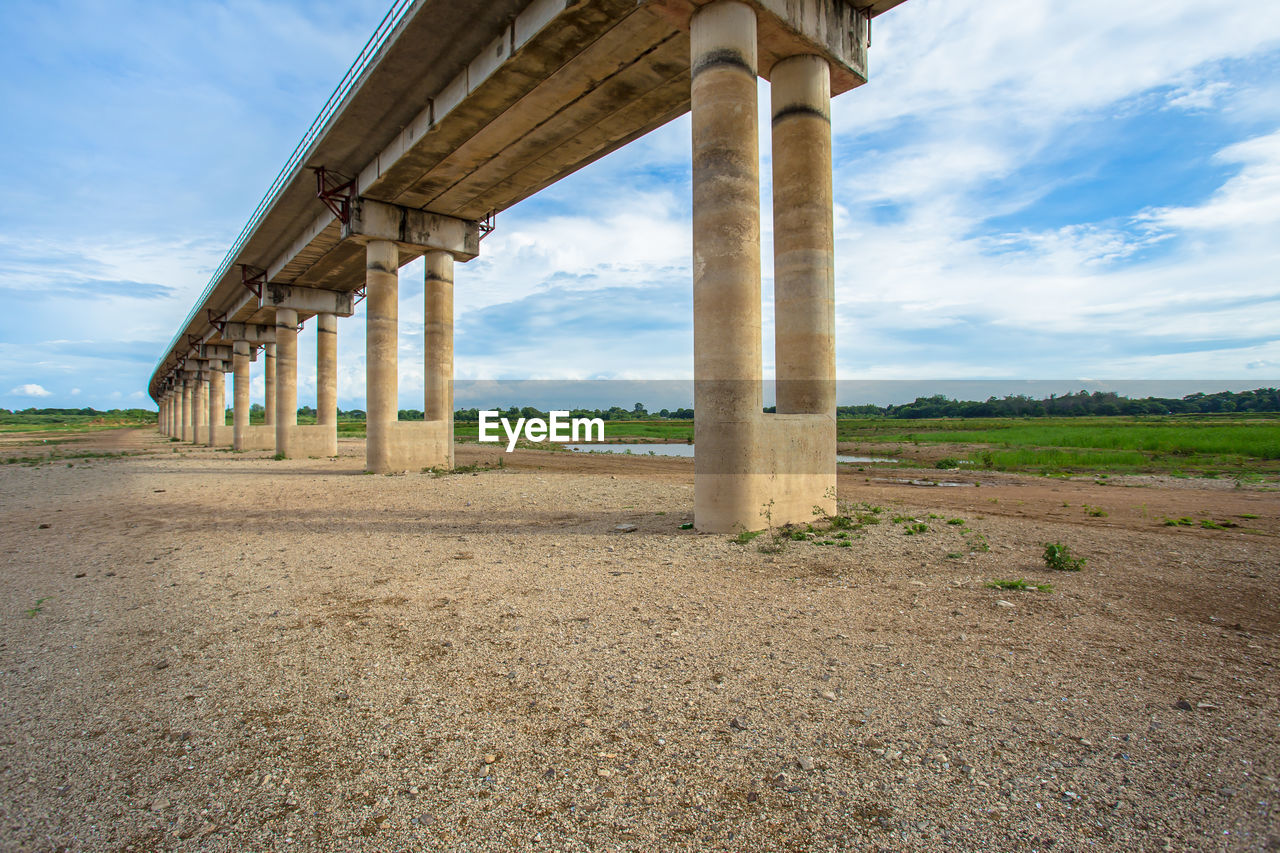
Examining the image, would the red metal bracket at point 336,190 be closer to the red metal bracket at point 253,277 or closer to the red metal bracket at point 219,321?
the red metal bracket at point 253,277

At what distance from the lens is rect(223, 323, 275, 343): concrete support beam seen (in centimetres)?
3950

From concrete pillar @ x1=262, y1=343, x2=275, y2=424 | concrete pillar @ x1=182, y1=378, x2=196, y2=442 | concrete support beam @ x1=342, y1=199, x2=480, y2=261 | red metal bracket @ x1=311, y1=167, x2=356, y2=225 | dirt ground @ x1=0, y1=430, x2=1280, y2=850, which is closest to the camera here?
dirt ground @ x1=0, y1=430, x2=1280, y2=850

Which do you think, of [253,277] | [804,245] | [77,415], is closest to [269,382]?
[253,277]

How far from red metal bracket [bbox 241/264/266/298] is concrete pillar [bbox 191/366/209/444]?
31.8m

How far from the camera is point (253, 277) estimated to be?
1203 inches

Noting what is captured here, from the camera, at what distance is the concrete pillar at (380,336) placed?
20.5 metres

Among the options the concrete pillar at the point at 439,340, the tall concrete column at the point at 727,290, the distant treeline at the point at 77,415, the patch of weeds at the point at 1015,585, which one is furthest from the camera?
the distant treeline at the point at 77,415

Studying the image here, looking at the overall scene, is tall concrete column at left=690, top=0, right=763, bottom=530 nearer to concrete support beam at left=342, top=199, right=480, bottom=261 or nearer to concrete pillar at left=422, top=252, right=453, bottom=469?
concrete pillar at left=422, top=252, right=453, bottom=469

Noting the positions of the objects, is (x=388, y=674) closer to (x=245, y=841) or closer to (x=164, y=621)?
(x=245, y=841)

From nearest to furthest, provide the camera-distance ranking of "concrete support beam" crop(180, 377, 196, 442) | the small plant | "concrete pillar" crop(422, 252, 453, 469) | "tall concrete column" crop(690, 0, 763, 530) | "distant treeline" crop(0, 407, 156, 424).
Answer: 1. the small plant
2. "tall concrete column" crop(690, 0, 763, 530)
3. "concrete pillar" crop(422, 252, 453, 469)
4. "concrete support beam" crop(180, 377, 196, 442)
5. "distant treeline" crop(0, 407, 156, 424)

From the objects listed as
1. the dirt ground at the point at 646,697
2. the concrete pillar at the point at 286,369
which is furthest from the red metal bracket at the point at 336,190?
the dirt ground at the point at 646,697

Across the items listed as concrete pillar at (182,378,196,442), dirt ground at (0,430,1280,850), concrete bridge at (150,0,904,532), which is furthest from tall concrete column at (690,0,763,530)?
concrete pillar at (182,378,196,442)

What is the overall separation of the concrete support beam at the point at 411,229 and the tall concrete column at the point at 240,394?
906 inches

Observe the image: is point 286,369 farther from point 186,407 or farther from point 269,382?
point 186,407
